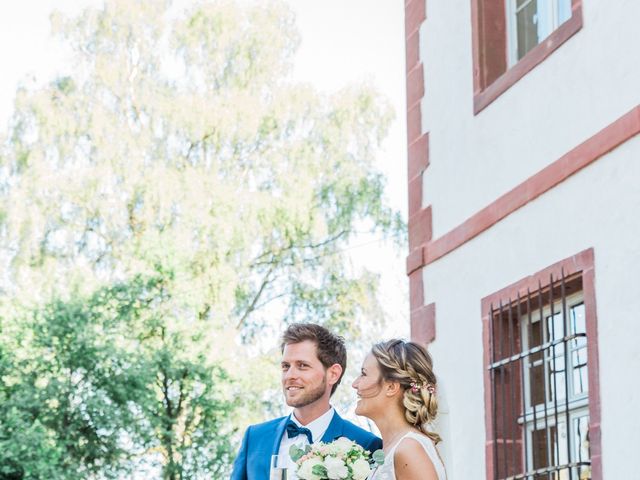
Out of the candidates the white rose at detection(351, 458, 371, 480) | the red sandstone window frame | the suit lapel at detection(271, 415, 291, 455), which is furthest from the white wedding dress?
the red sandstone window frame

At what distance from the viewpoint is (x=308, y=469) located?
179 inches

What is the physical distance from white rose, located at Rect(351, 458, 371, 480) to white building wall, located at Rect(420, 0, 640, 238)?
2563mm

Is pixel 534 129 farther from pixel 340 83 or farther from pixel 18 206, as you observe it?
pixel 340 83

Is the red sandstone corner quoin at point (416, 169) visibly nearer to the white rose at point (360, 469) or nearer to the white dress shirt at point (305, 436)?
the white dress shirt at point (305, 436)

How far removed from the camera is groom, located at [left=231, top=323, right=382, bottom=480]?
205 inches

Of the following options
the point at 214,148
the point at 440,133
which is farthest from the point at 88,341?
the point at 440,133

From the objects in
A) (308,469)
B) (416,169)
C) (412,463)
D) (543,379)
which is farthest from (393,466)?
(416,169)

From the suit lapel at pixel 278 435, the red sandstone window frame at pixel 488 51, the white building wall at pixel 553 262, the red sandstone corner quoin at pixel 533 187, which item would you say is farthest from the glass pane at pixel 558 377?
the suit lapel at pixel 278 435

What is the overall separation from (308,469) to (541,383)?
2.92 metres

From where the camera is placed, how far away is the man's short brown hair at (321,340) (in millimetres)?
5219

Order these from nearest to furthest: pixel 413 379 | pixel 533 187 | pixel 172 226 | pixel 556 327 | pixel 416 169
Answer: pixel 413 379 < pixel 556 327 < pixel 533 187 < pixel 416 169 < pixel 172 226

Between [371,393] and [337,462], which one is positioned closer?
[337,462]

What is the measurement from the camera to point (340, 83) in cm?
2416

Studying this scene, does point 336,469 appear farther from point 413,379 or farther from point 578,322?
point 578,322
